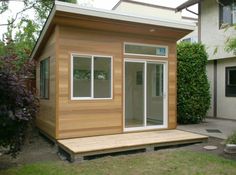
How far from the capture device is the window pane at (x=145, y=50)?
828cm

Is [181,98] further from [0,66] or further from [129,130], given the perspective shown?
[0,66]

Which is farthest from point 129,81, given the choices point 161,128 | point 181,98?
point 181,98

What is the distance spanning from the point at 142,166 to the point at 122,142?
4.31 feet

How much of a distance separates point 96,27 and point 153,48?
6.71 feet

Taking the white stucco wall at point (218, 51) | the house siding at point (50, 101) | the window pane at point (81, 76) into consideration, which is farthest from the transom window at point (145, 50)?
the white stucco wall at point (218, 51)

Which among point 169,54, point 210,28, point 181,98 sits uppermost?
point 210,28

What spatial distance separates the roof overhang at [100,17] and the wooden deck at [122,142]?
315cm

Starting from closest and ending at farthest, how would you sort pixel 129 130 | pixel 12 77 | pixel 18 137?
1. pixel 12 77
2. pixel 18 137
3. pixel 129 130

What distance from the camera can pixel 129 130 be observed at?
323 inches

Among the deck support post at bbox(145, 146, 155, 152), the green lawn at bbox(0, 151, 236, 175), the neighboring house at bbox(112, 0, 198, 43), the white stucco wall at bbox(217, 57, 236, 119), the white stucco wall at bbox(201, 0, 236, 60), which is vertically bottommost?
the green lawn at bbox(0, 151, 236, 175)

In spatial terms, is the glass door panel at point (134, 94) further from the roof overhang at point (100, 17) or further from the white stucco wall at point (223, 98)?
the white stucco wall at point (223, 98)

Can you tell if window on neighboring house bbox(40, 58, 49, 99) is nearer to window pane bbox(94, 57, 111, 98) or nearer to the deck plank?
window pane bbox(94, 57, 111, 98)

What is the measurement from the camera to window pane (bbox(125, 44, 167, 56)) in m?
8.28

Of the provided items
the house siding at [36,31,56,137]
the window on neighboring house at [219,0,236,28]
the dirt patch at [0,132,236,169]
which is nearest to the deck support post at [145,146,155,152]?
the dirt patch at [0,132,236,169]
